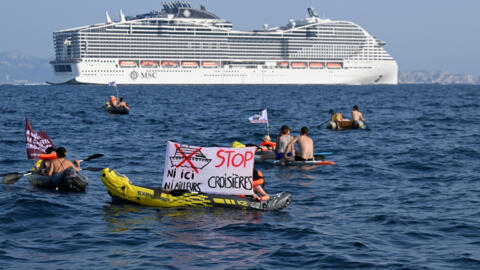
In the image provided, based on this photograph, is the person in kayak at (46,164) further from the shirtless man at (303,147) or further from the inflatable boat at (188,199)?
the shirtless man at (303,147)

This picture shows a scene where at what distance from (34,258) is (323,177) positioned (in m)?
9.69

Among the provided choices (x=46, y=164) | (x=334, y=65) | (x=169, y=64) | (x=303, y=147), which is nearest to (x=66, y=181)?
(x=46, y=164)

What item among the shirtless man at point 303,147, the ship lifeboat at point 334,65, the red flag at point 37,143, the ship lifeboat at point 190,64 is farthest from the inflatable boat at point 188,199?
the ship lifeboat at point 334,65

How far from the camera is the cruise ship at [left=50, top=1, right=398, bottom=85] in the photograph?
408 ft

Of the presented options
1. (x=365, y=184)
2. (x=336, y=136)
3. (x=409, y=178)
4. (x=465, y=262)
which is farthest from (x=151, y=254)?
(x=336, y=136)

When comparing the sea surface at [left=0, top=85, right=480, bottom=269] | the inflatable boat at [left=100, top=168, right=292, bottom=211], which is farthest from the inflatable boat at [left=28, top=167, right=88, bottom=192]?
the inflatable boat at [left=100, top=168, right=292, bottom=211]

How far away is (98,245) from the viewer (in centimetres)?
1077

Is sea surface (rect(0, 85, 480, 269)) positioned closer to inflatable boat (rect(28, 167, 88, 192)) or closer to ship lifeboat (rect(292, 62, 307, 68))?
inflatable boat (rect(28, 167, 88, 192))

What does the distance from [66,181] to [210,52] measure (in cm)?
11776

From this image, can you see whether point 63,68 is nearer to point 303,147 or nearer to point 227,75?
point 227,75

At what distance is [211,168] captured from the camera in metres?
13.0

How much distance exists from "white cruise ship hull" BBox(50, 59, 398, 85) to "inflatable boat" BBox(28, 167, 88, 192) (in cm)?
10851

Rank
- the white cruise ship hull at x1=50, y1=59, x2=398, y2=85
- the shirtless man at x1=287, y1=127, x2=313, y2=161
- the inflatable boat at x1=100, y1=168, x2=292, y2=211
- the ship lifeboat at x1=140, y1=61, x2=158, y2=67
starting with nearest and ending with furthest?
the inflatable boat at x1=100, y1=168, x2=292, y2=211 → the shirtless man at x1=287, y1=127, x2=313, y2=161 → the white cruise ship hull at x1=50, y1=59, x2=398, y2=85 → the ship lifeboat at x1=140, y1=61, x2=158, y2=67

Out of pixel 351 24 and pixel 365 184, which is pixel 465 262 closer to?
pixel 365 184
